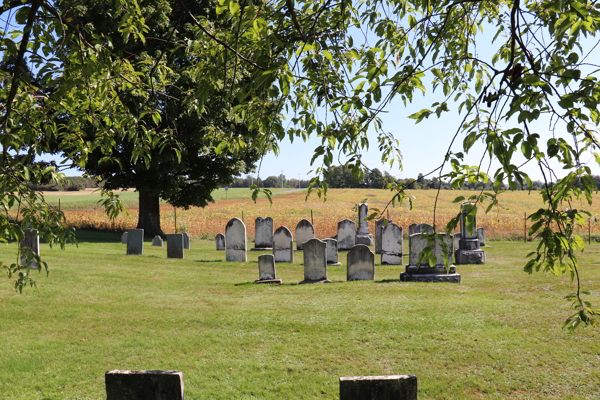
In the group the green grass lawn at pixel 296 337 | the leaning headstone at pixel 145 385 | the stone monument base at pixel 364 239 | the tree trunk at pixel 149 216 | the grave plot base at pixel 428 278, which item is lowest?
the green grass lawn at pixel 296 337

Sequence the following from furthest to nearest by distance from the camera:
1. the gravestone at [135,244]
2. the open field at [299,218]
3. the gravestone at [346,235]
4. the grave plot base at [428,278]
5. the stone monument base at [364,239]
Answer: the open field at [299,218] < the stone monument base at [364,239] < the gravestone at [346,235] < the gravestone at [135,244] < the grave plot base at [428,278]

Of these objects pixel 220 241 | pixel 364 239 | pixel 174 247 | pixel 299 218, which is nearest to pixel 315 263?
pixel 174 247

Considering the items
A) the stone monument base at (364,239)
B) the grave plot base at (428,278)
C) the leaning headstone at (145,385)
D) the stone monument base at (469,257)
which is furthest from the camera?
the stone monument base at (364,239)

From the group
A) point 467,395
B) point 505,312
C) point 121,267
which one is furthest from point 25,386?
point 121,267

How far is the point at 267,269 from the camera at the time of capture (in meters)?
13.1

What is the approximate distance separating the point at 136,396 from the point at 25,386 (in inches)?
161

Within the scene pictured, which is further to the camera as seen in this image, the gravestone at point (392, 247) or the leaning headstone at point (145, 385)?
the gravestone at point (392, 247)

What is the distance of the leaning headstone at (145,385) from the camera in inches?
126

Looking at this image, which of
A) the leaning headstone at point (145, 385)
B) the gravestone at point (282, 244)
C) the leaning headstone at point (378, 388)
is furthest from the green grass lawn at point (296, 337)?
the gravestone at point (282, 244)

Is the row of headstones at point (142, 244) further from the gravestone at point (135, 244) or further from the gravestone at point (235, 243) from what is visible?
the gravestone at point (235, 243)

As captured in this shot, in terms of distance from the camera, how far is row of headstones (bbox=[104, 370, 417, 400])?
3066 mm

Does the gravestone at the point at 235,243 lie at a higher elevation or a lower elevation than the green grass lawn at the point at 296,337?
higher

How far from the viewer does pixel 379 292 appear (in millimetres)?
11109

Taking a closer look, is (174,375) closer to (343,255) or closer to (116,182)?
(343,255)
